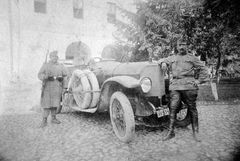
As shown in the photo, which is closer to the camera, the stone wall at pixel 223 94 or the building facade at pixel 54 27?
the stone wall at pixel 223 94

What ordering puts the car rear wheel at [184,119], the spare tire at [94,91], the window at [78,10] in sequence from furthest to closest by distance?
the window at [78,10] → the spare tire at [94,91] → the car rear wheel at [184,119]

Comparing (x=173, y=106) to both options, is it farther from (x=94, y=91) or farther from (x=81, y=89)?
(x=81, y=89)

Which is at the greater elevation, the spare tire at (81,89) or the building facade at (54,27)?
the building facade at (54,27)

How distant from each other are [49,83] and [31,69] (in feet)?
26.2

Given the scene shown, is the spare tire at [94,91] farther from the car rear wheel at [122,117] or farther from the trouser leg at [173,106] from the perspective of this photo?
the trouser leg at [173,106]

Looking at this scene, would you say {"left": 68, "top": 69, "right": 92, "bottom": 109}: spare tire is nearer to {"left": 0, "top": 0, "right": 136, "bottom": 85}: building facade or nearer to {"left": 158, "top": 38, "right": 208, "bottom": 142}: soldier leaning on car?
{"left": 158, "top": 38, "right": 208, "bottom": 142}: soldier leaning on car

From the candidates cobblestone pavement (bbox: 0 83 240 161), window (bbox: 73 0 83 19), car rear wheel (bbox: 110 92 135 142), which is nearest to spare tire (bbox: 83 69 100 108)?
cobblestone pavement (bbox: 0 83 240 161)

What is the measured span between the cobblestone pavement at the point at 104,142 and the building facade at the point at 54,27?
23.0 ft

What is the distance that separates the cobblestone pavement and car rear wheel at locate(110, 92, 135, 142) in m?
0.16

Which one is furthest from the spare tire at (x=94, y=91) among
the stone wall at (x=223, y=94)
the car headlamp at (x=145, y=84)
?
the stone wall at (x=223, y=94)

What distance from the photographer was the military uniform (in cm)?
303

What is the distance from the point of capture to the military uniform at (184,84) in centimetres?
303

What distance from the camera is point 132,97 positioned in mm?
3355

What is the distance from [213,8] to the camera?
411 cm
